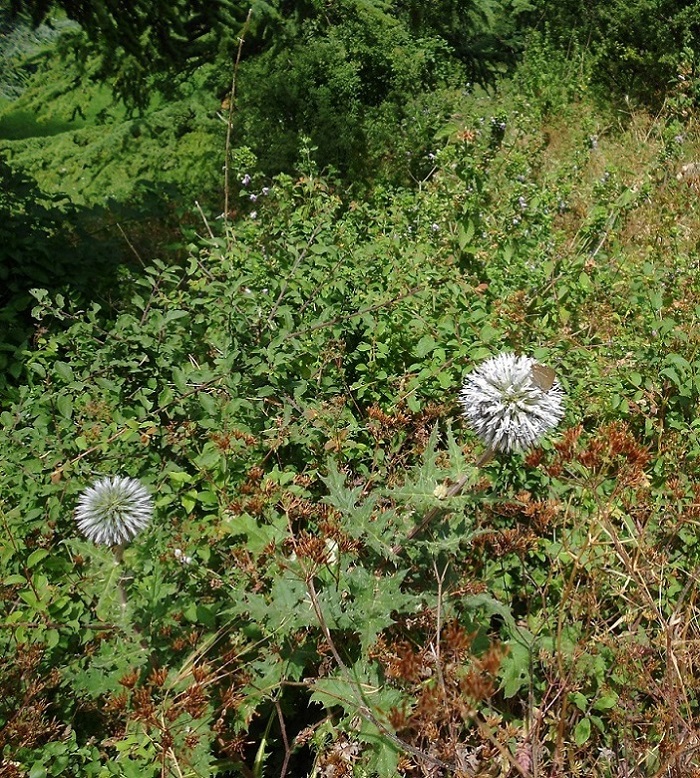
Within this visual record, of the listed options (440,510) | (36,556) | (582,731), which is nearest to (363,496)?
(440,510)

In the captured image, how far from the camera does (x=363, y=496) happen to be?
8.17 feet

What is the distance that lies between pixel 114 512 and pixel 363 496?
87 cm

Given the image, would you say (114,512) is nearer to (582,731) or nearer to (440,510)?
(440,510)

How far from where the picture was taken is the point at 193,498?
2.49m

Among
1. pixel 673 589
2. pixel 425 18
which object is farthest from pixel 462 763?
pixel 425 18

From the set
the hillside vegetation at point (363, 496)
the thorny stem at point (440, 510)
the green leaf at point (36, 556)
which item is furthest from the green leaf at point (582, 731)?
the green leaf at point (36, 556)

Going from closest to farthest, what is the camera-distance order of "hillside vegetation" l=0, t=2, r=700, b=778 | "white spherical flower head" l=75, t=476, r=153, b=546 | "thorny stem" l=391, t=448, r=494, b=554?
"hillside vegetation" l=0, t=2, r=700, b=778 → "thorny stem" l=391, t=448, r=494, b=554 → "white spherical flower head" l=75, t=476, r=153, b=546

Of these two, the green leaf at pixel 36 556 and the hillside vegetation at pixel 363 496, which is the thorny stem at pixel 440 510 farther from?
the green leaf at pixel 36 556

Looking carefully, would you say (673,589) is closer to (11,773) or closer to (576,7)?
(11,773)

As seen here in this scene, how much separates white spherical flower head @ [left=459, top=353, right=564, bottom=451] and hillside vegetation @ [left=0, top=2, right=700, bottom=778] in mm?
91

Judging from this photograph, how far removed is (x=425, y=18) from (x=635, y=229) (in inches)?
154

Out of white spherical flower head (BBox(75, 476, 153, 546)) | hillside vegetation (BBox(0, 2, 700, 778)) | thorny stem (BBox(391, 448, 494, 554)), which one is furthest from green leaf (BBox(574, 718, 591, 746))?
white spherical flower head (BBox(75, 476, 153, 546))

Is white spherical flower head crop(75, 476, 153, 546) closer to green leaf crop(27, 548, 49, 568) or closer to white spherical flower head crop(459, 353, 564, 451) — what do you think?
green leaf crop(27, 548, 49, 568)

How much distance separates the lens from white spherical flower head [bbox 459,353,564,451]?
2045 mm
